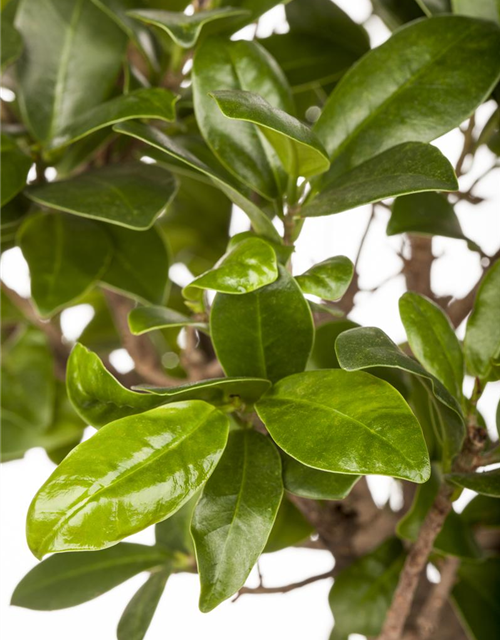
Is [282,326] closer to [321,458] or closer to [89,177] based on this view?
[321,458]

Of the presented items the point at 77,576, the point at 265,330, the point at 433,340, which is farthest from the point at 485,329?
the point at 77,576

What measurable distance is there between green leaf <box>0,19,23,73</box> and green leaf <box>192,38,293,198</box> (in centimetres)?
15

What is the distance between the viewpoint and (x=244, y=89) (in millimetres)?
559

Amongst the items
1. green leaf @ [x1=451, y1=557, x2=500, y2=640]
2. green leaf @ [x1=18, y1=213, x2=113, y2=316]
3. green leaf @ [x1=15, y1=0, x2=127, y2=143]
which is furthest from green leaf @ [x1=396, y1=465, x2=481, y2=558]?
green leaf @ [x1=15, y1=0, x2=127, y2=143]

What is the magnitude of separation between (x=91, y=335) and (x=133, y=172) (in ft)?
1.26

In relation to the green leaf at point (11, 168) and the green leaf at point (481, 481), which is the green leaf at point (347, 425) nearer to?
the green leaf at point (481, 481)

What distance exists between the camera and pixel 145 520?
0.38 m

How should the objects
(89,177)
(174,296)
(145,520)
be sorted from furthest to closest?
(174,296) < (89,177) < (145,520)

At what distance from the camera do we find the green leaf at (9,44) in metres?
0.60

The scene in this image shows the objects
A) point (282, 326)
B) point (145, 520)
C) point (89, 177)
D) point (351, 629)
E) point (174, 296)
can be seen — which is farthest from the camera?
point (174, 296)

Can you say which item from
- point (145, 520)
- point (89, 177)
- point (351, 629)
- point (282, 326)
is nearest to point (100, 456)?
point (145, 520)

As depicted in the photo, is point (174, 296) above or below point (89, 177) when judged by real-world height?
below

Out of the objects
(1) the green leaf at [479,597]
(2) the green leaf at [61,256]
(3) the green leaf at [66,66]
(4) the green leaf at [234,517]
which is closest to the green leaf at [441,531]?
(1) the green leaf at [479,597]

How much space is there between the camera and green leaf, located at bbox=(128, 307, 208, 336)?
0.48m
